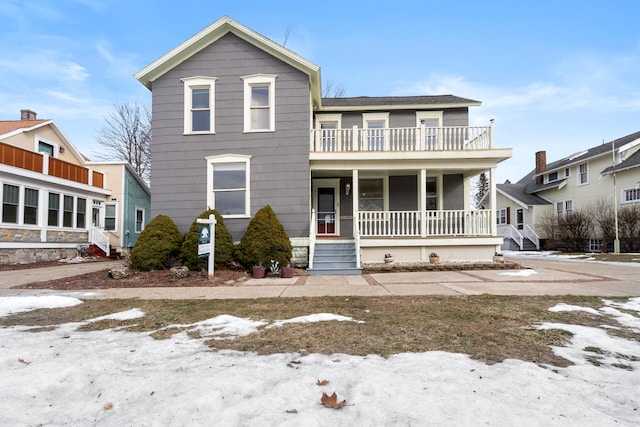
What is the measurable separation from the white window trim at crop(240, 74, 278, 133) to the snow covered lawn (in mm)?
8227

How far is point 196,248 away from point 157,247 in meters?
1.01

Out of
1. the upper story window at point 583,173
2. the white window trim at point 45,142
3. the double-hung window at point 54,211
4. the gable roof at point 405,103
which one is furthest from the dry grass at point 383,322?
the upper story window at point 583,173

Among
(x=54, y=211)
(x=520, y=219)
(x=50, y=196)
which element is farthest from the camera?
(x=520, y=219)

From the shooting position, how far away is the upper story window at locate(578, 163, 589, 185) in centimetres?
2146

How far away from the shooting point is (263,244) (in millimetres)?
9062

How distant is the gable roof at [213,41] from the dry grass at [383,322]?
7717mm

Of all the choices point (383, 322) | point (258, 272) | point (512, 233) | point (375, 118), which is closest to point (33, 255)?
point (258, 272)

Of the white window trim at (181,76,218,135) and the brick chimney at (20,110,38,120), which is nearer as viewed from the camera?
the white window trim at (181,76,218,135)

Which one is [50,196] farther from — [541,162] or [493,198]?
[541,162]

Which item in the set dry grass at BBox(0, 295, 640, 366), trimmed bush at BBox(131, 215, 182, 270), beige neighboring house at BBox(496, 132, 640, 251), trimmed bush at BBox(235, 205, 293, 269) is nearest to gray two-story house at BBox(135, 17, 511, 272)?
trimmed bush at BBox(235, 205, 293, 269)

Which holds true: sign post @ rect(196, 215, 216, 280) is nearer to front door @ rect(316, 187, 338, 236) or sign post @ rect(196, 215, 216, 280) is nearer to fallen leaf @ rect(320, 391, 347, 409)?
front door @ rect(316, 187, 338, 236)

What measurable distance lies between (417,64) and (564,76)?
6.91 m

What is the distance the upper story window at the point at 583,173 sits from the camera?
70.4 feet

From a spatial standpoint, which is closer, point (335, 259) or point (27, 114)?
point (335, 259)
